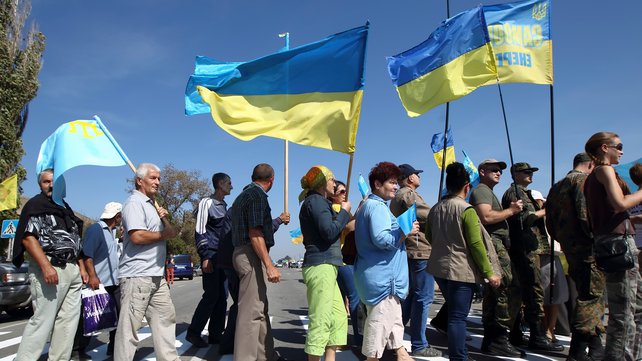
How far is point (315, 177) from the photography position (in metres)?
4.14

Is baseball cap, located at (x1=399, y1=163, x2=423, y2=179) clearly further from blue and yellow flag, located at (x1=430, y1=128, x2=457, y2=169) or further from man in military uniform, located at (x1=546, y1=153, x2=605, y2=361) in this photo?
blue and yellow flag, located at (x1=430, y1=128, x2=457, y2=169)

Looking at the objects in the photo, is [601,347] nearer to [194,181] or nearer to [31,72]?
[31,72]

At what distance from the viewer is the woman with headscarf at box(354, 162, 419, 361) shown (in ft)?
12.2

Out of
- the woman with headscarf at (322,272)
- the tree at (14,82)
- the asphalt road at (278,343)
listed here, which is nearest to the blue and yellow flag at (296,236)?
the asphalt road at (278,343)

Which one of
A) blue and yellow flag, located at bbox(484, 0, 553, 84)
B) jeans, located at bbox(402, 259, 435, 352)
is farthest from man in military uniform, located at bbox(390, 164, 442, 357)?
blue and yellow flag, located at bbox(484, 0, 553, 84)

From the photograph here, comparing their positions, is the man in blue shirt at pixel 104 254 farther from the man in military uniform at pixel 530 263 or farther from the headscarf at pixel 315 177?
the man in military uniform at pixel 530 263

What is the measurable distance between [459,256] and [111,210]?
13.5 ft

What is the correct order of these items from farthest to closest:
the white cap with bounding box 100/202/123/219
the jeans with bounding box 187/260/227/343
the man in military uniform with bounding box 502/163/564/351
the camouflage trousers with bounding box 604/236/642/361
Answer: the white cap with bounding box 100/202/123/219 → the jeans with bounding box 187/260/227/343 → the man in military uniform with bounding box 502/163/564/351 → the camouflage trousers with bounding box 604/236/642/361

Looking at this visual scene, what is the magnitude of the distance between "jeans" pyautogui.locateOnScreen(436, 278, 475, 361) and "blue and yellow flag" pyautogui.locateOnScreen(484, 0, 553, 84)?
2697mm

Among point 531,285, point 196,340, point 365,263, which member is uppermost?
point 365,263

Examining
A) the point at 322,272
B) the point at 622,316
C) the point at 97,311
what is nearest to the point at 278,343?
the point at 97,311

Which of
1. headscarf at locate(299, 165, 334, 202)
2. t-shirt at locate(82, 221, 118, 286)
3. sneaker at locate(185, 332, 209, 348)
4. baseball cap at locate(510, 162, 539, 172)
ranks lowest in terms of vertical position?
sneaker at locate(185, 332, 209, 348)

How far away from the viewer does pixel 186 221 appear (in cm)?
5500

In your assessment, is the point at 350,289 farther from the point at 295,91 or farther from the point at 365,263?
the point at 295,91
